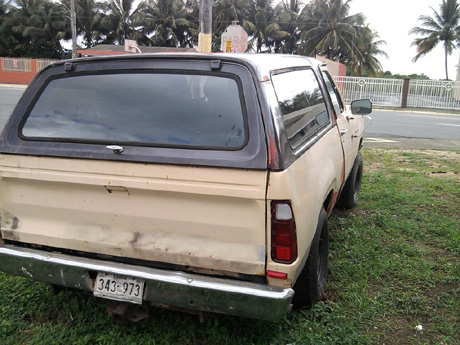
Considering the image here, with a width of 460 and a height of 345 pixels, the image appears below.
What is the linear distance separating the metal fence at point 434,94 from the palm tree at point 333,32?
1466cm

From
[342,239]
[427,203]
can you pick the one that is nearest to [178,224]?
[342,239]

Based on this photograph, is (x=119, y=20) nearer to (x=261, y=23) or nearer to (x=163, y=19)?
(x=163, y=19)

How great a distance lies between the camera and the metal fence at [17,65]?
35.5 meters

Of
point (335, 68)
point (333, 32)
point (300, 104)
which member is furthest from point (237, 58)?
point (333, 32)

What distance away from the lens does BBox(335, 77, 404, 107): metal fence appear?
27359mm

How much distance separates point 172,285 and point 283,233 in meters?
0.66

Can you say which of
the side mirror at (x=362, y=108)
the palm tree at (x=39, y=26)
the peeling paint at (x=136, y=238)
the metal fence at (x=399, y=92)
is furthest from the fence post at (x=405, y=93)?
the palm tree at (x=39, y=26)

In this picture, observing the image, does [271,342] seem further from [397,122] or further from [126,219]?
[397,122]

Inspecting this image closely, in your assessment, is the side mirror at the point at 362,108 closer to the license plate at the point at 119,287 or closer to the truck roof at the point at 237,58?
the truck roof at the point at 237,58

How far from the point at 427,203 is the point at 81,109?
15.0 feet

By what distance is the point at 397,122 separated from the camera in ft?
55.8

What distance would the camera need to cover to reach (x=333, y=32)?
4103 centimetres

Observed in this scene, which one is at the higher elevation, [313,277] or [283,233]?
[283,233]

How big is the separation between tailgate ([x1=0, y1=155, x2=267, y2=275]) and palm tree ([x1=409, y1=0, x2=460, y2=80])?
46900 millimetres
